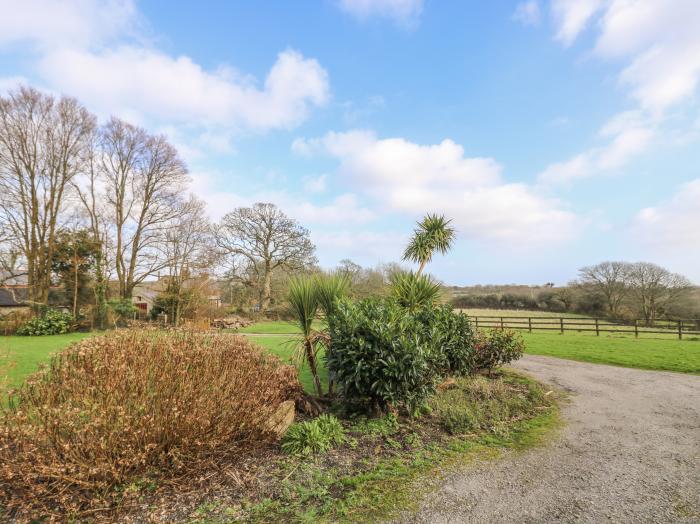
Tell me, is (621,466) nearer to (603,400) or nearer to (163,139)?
(603,400)

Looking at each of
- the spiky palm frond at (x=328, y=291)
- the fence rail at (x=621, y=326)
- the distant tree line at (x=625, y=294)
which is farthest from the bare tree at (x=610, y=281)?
the spiky palm frond at (x=328, y=291)

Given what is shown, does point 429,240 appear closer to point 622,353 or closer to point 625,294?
point 622,353

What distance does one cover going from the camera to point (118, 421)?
290 centimetres

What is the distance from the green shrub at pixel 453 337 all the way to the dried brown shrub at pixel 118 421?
345 cm

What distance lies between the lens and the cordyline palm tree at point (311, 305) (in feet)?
18.9

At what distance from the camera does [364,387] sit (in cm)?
470

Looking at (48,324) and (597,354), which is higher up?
(48,324)

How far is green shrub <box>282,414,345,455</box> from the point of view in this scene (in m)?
3.87

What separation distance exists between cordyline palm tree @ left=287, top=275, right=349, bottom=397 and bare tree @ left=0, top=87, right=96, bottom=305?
2151 centimetres

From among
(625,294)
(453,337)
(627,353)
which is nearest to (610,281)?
(625,294)

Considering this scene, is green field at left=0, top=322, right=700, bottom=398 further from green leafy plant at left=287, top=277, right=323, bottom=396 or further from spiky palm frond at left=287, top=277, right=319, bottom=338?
spiky palm frond at left=287, top=277, right=319, bottom=338

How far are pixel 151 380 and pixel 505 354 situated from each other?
693cm

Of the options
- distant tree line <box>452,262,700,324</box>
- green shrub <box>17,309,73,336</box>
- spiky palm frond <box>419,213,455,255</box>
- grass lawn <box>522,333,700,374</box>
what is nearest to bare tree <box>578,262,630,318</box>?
distant tree line <box>452,262,700,324</box>

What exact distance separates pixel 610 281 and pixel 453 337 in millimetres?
31007
